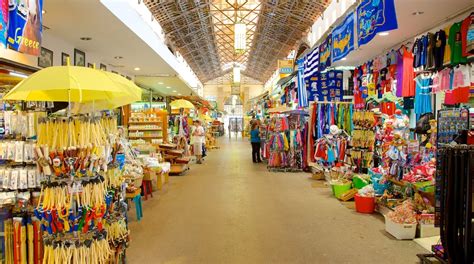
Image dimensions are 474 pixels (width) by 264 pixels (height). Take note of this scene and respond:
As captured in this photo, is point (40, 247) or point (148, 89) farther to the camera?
point (148, 89)

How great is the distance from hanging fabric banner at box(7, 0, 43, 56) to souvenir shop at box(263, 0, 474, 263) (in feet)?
13.1

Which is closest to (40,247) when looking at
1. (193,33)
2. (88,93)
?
(88,93)

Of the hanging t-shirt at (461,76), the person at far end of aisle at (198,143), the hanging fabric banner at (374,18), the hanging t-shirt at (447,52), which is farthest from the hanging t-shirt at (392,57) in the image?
the person at far end of aisle at (198,143)

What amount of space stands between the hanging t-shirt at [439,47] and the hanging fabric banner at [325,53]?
2.28 meters

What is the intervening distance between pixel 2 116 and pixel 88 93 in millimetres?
845

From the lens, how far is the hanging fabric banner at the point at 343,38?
20.7ft

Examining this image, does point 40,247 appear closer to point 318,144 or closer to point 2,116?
point 2,116

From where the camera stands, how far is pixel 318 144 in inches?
351

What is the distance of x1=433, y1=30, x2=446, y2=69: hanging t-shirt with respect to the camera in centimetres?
589

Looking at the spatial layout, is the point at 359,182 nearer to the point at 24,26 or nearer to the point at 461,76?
the point at 461,76

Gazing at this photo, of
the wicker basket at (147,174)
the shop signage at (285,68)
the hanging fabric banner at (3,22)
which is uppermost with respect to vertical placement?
the shop signage at (285,68)

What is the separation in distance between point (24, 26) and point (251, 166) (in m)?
9.37

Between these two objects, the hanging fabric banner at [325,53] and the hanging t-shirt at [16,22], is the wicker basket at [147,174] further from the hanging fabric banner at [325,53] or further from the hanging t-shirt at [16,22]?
the hanging fabric banner at [325,53]

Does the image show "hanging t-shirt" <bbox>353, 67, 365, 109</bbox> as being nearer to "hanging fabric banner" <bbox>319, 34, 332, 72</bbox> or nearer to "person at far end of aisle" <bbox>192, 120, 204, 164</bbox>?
"hanging fabric banner" <bbox>319, 34, 332, 72</bbox>
